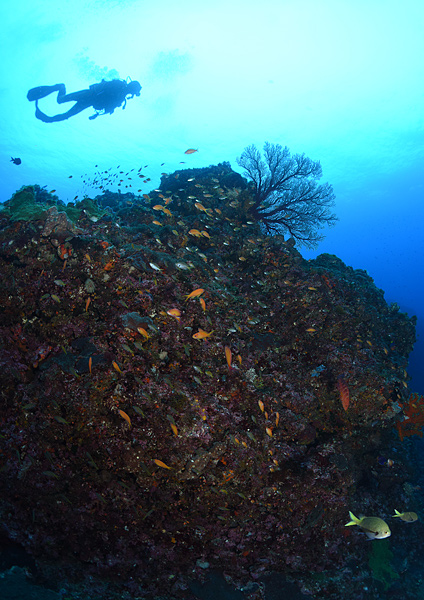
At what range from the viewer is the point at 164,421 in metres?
4.35

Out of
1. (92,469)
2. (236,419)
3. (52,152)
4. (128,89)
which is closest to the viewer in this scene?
(92,469)

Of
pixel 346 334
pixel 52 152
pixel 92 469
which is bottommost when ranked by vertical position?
pixel 92 469

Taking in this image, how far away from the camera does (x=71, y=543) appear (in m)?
4.36

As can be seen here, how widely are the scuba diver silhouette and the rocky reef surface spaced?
46.7 feet

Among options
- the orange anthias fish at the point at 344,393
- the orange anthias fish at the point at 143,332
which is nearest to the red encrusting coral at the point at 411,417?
the orange anthias fish at the point at 344,393

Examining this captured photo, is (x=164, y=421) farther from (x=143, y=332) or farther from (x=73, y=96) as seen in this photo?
(x=73, y=96)

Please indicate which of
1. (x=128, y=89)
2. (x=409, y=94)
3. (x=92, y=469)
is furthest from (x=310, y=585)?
(x=409, y=94)

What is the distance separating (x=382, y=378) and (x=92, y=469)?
6.77 meters

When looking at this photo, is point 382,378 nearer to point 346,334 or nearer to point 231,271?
point 346,334

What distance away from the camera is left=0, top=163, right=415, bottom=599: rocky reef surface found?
4293mm

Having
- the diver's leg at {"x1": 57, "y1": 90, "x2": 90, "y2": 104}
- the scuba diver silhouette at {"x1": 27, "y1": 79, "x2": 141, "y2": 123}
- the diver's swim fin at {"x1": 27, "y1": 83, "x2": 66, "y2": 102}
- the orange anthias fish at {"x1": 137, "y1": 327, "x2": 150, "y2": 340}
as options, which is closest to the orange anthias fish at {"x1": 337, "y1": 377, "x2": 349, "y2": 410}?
the orange anthias fish at {"x1": 137, "y1": 327, "x2": 150, "y2": 340}

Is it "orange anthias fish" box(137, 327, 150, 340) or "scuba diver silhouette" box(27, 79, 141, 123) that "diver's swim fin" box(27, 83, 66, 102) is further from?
"orange anthias fish" box(137, 327, 150, 340)

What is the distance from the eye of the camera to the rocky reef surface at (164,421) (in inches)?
169

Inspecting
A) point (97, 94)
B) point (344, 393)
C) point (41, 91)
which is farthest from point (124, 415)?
point (41, 91)
